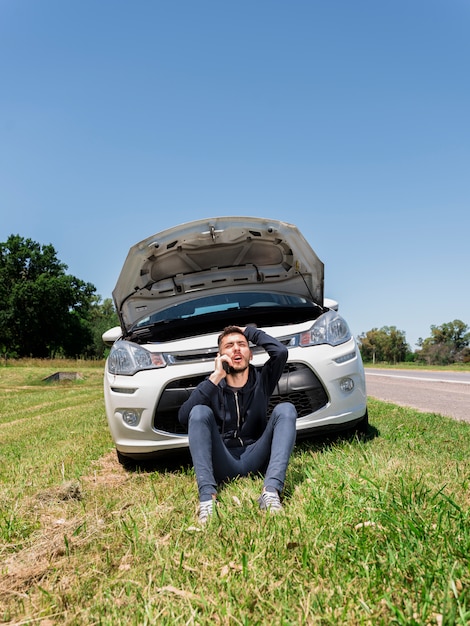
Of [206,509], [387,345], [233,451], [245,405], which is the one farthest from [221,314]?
[387,345]

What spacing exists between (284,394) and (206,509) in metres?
1.22

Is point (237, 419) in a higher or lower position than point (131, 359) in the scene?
lower

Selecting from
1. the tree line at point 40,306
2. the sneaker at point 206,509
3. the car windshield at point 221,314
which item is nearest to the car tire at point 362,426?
the car windshield at point 221,314

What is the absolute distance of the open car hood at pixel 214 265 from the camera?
400 centimetres

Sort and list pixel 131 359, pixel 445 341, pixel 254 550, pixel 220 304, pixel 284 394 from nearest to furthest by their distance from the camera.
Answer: pixel 254 550
pixel 284 394
pixel 131 359
pixel 220 304
pixel 445 341

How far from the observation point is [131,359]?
11.7 feet

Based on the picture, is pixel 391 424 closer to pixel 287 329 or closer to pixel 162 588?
pixel 287 329

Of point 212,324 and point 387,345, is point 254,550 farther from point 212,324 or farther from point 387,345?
point 387,345

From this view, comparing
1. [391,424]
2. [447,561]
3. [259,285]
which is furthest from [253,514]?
[391,424]

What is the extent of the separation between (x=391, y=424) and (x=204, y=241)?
2910 mm

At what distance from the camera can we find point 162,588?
164 cm

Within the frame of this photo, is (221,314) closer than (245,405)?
No

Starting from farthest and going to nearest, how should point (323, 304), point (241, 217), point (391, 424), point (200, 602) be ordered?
point (391, 424)
point (323, 304)
point (241, 217)
point (200, 602)

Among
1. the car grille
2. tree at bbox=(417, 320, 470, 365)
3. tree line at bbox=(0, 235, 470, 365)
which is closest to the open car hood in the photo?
the car grille
